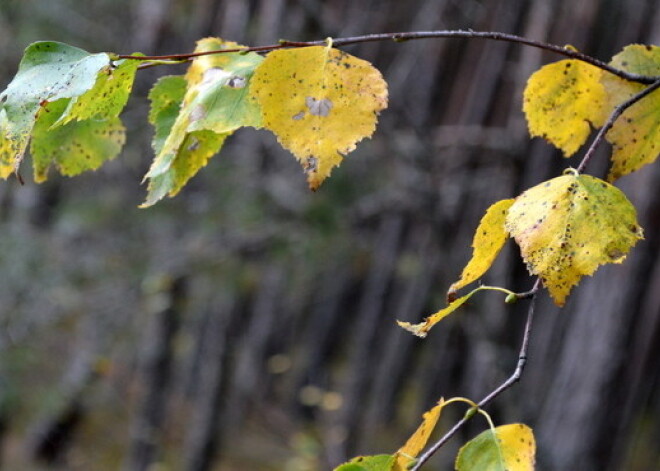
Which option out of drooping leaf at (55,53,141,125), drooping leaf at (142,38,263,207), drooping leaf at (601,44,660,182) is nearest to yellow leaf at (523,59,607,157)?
drooping leaf at (601,44,660,182)

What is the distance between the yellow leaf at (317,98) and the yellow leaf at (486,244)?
133 mm

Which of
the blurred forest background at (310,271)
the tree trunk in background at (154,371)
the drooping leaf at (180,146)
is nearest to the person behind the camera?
the drooping leaf at (180,146)

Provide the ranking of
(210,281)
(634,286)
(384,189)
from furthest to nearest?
(384,189), (210,281), (634,286)

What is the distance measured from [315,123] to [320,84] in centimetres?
4

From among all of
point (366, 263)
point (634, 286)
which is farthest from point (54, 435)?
point (634, 286)

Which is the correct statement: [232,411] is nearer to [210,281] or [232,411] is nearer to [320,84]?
[210,281]

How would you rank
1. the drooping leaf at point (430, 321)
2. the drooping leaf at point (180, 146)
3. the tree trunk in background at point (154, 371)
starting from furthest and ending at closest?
the tree trunk in background at point (154, 371), the drooping leaf at point (180, 146), the drooping leaf at point (430, 321)

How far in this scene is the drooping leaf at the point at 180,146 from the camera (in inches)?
33.1

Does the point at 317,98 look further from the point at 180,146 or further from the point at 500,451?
the point at 500,451

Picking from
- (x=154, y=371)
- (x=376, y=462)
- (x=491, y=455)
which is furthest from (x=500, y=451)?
(x=154, y=371)

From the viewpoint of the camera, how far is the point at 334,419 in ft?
20.8

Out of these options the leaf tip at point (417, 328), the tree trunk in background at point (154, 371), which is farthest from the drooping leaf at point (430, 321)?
the tree trunk in background at point (154, 371)

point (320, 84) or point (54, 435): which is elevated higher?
point (320, 84)

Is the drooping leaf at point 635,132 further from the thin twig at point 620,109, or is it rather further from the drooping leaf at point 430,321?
the drooping leaf at point 430,321
